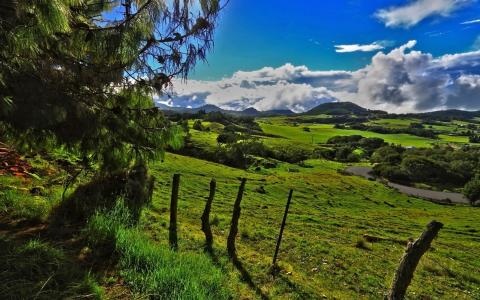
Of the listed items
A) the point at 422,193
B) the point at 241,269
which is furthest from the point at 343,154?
the point at 241,269

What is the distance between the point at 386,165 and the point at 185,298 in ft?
509

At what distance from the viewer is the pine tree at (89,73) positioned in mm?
6332

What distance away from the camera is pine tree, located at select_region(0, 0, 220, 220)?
6.33 metres

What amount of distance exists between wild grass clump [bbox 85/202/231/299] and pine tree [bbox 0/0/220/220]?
2.22m

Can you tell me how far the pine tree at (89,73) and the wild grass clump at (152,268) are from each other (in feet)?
7.30

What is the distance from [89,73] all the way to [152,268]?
4421mm

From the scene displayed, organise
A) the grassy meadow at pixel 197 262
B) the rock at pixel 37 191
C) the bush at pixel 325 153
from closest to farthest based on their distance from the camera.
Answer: the grassy meadow at pixel 197 262
the rock at pixel 37 191
the bush at pixel 325 153

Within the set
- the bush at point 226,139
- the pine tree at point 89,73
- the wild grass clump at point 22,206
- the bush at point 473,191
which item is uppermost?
the pine tree at point 89,73

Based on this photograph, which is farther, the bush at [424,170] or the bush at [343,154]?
the bush at [343,154]

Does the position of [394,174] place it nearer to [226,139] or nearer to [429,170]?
[429,170]

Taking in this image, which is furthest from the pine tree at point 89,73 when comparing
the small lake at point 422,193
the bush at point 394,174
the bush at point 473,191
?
the bush at point 394,174

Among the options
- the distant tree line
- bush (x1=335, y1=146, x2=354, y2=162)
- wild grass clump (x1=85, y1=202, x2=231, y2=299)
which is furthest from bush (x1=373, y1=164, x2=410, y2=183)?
wild grass clump (x1=85, y1=202, x2=231, y2=299)

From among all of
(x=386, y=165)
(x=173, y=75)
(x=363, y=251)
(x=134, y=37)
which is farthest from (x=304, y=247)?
(x=386, y=165)

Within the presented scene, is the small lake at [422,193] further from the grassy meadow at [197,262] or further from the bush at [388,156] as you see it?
the grassy meadow at [197,262]
